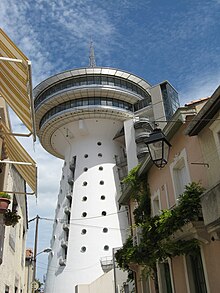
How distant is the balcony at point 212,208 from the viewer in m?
7.82

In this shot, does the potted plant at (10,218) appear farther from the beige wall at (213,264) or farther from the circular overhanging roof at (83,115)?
the circular overhanging roof at (83,115)

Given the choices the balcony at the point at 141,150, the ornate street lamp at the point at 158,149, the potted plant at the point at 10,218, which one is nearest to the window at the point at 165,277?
the ornate street lamp at the point at 158,149

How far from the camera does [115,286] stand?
25.0 metres

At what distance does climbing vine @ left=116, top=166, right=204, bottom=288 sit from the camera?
981cm

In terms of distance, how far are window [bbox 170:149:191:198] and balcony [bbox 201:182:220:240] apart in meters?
3.14

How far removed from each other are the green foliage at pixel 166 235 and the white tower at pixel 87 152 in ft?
77.6

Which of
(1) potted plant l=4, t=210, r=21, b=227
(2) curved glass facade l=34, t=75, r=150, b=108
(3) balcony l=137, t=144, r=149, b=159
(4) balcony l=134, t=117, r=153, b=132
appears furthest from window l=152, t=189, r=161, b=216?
(2) curved glass facade l=34, t=75, r=150, b=108

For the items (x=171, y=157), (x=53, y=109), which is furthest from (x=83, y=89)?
(x=171, y=157)

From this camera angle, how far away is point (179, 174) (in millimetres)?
12461

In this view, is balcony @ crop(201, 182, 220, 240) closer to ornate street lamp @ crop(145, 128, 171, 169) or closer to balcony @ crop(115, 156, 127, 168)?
ornate street lamp @ crop(145, 128, 171, 169)

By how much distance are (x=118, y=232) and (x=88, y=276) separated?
5758 millimetres

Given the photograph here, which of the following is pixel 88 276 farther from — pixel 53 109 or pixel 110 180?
pixel 53 109

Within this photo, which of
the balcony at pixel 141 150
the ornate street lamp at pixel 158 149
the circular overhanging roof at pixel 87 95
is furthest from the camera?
the circular overhanging roof at pixel 87 95

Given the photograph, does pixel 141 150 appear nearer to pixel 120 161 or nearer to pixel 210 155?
pixel 120 161
